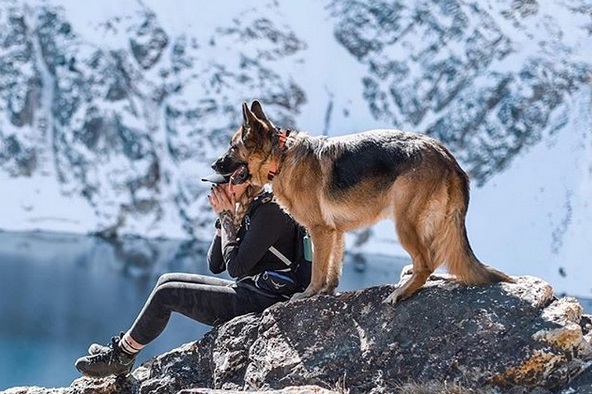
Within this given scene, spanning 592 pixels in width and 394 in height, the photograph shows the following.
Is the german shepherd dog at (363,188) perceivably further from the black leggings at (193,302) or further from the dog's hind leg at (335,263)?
the black leggings at (193,302)

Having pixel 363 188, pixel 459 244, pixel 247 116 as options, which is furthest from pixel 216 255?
pixel 459 244

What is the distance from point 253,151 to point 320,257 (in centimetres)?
113

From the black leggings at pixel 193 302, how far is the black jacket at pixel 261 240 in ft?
0.76

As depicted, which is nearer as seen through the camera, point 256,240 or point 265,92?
point 256,240

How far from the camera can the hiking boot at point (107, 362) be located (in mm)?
6980

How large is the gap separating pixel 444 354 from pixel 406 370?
1.00 feet

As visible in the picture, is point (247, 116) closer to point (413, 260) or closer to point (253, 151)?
point (253, 151)

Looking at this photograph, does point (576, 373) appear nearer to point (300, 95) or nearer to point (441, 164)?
Result: point (441, 164)

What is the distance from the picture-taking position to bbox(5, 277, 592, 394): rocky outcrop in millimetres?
5535

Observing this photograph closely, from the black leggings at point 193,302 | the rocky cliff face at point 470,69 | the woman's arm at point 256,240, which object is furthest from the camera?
the rocky cliff face at point 470,69

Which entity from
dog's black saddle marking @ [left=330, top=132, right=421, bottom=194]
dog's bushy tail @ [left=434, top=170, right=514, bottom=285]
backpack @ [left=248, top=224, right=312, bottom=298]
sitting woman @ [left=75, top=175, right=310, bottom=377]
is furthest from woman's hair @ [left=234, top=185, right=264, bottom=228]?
dog's bushy tail @ [left=434, top=170, right=514, bottom=285]

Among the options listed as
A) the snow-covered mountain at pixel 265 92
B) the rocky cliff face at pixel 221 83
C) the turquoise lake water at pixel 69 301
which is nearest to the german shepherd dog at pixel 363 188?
the turquoise lake water at pixel 69 301

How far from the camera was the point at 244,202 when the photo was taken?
7266 millimetres

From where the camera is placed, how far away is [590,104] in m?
147
